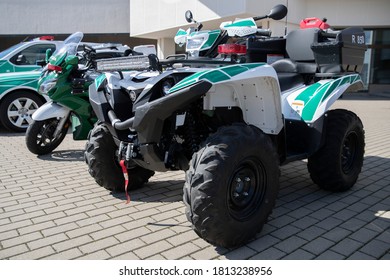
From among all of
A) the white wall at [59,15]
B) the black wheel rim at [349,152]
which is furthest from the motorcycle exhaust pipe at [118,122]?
the white wall at [59,15]

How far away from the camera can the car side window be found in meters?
8.70

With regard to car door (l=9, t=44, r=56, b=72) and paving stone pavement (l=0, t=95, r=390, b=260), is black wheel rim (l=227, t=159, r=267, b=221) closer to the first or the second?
paving stone pavement (l=0, t=95, r=390, b=260)

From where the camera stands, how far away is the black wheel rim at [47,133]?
19.7 feet

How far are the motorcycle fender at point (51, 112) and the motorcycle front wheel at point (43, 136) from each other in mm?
186

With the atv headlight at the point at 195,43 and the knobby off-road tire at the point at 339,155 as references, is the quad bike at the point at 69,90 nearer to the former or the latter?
the atv headlight at the point at 195,43

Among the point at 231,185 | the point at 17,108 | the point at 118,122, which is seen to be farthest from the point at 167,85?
the point at 17,108

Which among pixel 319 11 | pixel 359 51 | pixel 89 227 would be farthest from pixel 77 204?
pixel 319 11

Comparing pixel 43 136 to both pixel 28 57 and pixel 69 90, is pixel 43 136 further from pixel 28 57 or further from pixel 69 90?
pixel 28 57

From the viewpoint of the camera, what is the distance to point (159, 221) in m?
3.63

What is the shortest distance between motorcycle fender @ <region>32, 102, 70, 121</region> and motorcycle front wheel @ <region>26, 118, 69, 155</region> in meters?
0.19

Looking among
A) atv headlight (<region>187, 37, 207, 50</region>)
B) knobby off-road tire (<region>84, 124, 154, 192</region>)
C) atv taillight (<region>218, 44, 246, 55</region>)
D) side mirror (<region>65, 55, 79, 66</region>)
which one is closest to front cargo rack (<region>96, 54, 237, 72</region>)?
atv taillight (<region>218, 44, 246, 55</region>)

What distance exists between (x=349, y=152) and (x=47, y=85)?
416 cm

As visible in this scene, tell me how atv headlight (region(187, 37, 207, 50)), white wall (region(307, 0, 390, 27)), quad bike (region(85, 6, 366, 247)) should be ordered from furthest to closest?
white wall (region(307, 0, 390, 27)) < atv headlight (region(187, 37, 207, 50)) < quad bike (region(85, 6, 366, 247))

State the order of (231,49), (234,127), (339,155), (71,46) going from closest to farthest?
1. (234,127)
2. (231,49)
3. (339,155)
4. (71,46)
